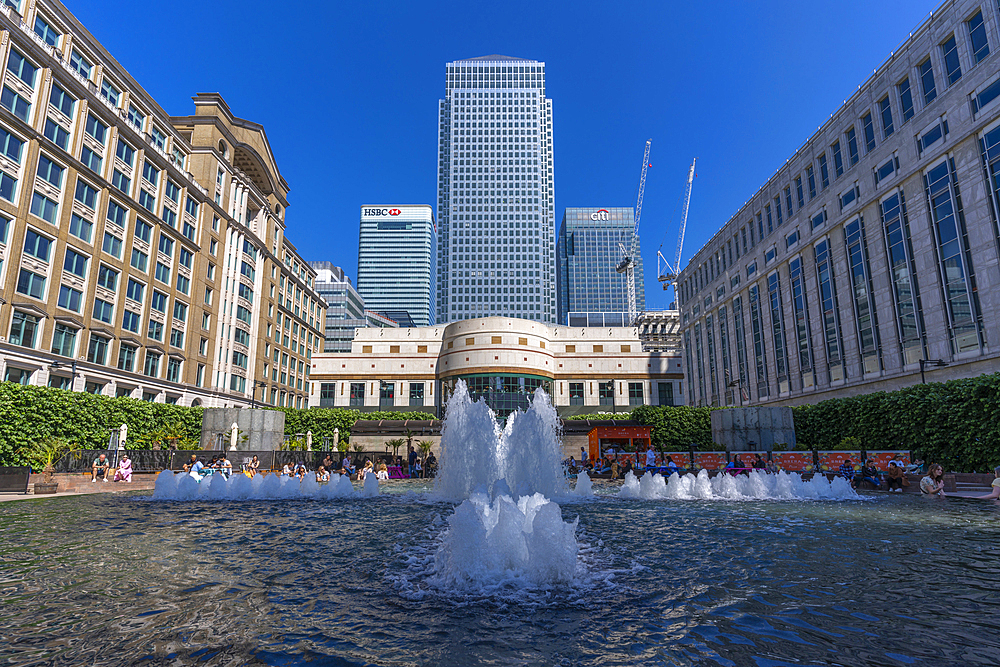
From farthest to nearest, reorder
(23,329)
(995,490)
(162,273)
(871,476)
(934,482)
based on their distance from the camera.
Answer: (162,273), (23,329), (871,476), (934,482), (995,490)

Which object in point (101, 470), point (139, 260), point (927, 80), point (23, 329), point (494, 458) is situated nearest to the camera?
point (494, 458)

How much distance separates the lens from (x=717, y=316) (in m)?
66.9

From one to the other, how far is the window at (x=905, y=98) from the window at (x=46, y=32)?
61.6 meters

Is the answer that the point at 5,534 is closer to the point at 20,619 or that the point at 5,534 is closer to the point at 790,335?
the point at 20,619

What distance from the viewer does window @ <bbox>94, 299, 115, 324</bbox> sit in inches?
1631

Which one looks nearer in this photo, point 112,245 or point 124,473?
point 124,473

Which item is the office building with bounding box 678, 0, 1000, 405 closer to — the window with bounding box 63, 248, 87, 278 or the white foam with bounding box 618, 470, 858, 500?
the white foam with bounding box 618, 470, 858, 500

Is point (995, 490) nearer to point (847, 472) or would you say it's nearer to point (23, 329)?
point (847, 472)

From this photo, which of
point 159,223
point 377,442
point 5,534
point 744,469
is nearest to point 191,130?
point 159,223

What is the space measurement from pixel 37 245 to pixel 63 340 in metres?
6.78

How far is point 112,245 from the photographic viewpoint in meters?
43.6

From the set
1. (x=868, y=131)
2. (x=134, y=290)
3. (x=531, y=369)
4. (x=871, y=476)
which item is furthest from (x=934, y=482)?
(x=134, y=290)

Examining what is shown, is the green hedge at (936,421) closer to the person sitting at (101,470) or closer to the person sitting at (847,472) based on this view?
the person sitting at (847,472)

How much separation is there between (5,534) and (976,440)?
34597mm
